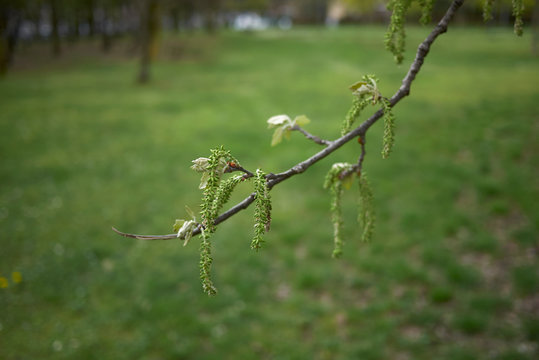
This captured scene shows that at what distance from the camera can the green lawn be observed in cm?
586

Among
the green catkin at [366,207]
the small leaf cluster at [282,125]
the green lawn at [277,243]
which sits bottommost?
the green lawn at [277,243]

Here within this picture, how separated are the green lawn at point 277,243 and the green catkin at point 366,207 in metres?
4.31

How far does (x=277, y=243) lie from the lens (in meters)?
8.10

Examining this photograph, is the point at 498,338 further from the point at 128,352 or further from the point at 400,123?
the point at 400,123

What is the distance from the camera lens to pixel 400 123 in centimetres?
1349

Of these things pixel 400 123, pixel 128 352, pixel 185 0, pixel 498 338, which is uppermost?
pixel 185 0

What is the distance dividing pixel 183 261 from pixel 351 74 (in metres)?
18.2

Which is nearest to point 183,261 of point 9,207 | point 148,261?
point 148,261

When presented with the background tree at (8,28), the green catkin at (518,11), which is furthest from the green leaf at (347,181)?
the background tree at (8,28)

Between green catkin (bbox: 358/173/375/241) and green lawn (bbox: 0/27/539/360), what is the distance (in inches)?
170

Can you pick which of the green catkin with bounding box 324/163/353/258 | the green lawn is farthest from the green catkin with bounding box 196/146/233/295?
the green lawn

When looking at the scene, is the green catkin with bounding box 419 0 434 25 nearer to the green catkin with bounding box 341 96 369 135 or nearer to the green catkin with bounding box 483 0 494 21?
the green catkin with bounding box 483 0 494 21

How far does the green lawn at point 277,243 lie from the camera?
5.86 meters

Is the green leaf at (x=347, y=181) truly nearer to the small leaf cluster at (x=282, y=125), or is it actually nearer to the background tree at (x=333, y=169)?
the background tree at (x=333, y=169)
